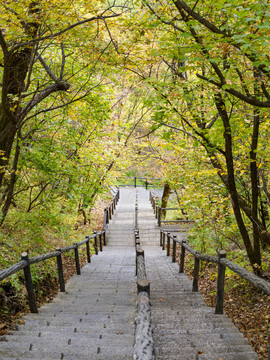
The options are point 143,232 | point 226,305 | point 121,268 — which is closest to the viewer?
point 226,305

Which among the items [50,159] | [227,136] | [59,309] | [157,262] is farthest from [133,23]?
[157,262]

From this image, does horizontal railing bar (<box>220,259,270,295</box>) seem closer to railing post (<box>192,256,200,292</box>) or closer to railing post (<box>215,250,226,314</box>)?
railing post (<box>215,250,226,314</box>)

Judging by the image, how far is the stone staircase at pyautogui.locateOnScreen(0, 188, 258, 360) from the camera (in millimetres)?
3170

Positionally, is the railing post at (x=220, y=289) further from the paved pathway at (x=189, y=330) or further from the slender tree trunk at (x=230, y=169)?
the slender tree trunk at (x=230, y=169)

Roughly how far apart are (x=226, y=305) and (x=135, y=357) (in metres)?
5.26

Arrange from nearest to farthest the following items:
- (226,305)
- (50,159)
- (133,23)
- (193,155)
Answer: (133,23) → (226,305) → (50,159) → (193,155)

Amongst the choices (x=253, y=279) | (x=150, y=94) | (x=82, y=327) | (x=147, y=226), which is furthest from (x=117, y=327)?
(x=147, y=226)

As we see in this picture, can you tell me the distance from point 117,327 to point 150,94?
4.50m

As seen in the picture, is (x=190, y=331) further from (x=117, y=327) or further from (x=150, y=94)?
(x=150, y=94)

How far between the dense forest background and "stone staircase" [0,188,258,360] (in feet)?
4.62

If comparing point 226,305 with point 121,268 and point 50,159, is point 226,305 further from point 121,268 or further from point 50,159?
point 50,159

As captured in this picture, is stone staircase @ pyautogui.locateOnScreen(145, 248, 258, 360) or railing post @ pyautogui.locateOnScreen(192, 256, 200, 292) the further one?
railing post @ pyautogui.locateOnScreen(192, 256, 200, 292)

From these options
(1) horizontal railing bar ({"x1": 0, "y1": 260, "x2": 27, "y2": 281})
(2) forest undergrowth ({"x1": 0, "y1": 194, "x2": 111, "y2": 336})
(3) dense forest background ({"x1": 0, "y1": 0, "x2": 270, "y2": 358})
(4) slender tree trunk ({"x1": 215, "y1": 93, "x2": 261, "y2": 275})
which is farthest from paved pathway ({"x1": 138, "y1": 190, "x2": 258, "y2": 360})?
(1) horizontal railing bar ({"x1": 0, "y1": 260, "x2": 27, "y2": 281})

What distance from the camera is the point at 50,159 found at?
7.36m
